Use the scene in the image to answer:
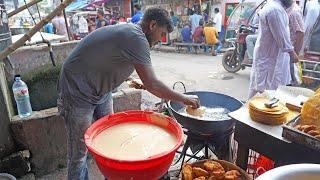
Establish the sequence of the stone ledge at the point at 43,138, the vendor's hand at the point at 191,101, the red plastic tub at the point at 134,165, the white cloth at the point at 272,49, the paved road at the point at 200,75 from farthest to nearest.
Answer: the paved road at the point at 200,75 < the white cloth at the point at 272,49 < the stone ledge at the point at 43,138 < the vendor's hand at the point at 191,101 < the red plastic tub at the point at 134,165

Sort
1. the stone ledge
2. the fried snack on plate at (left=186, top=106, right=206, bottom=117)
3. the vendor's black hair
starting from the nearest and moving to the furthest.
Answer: the vendor's black hair < the fried snack on plate at (left=186, top=106, right=206, bottom=117) < the stone ledge

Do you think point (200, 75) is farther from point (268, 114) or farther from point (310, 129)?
point (310, 129)

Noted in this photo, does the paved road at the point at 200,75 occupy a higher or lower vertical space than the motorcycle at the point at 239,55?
lower

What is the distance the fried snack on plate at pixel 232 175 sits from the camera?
2.32m

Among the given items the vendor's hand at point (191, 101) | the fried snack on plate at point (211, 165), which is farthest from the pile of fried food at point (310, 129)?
the vendor's hand at point (191, 101)

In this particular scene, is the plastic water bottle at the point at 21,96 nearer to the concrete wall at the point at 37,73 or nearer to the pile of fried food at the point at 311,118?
the concrete wall at the point at 37,73

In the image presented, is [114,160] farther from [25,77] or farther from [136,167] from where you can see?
[25,77]

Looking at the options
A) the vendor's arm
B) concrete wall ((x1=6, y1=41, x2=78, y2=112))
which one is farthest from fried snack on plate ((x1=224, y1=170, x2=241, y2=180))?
concrete wall ((x1=6, y1=41, x2=78, y2=112))

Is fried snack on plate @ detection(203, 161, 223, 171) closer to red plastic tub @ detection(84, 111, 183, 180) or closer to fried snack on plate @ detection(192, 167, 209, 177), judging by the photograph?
fried snack on plate @ detection(192, 167, 209, 177)

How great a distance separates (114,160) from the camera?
1.73 metres

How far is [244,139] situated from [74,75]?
1.66 m

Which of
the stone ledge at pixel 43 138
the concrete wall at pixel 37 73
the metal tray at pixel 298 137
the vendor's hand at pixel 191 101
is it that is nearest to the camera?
the metal tray at pixel 298 137

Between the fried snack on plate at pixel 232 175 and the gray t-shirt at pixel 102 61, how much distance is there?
1.19m

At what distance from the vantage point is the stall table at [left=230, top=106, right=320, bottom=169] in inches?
80.4
